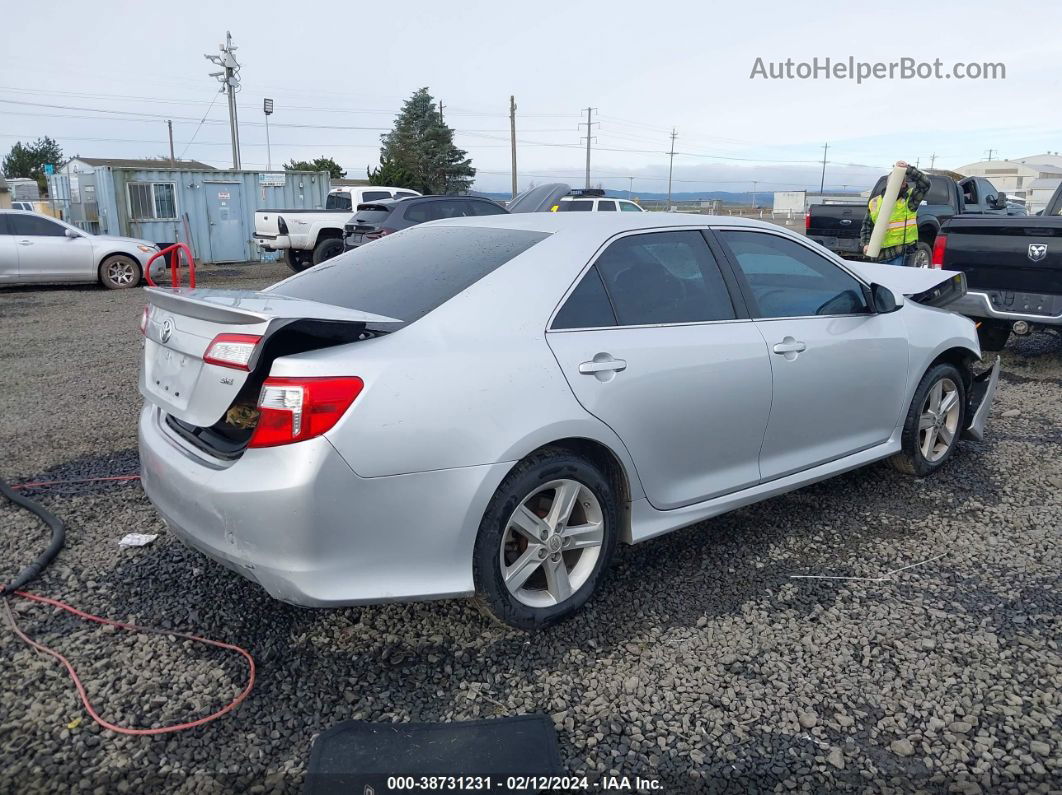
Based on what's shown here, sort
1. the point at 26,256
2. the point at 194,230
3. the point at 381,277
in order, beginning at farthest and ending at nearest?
the point at 194,230 < the point at 26,256 < the point at 381,277

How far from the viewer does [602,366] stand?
10.2ft

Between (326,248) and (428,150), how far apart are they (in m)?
49.7

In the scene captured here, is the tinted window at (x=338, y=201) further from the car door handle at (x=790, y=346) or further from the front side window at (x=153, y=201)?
the car door handle at (x=790, y=346)

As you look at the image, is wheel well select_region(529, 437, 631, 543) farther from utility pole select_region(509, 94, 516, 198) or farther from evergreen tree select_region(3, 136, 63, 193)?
evergreen tree select_region(3, 136, 63, 193)

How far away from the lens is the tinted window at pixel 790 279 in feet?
12.8

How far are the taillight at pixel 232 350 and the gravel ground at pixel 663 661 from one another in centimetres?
111

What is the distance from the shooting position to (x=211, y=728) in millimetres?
2617

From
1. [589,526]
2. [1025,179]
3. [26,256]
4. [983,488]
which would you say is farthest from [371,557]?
[1025,179]

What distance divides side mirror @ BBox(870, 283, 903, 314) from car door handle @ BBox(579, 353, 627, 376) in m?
1.86

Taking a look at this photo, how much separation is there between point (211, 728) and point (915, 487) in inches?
154

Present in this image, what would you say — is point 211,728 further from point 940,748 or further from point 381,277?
point 940,748

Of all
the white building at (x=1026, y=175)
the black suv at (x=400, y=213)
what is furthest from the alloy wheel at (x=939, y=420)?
the white building at (x=1026, y=175)

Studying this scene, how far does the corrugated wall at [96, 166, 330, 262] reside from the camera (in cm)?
2041

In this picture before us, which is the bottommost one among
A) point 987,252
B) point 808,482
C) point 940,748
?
point 940,748
